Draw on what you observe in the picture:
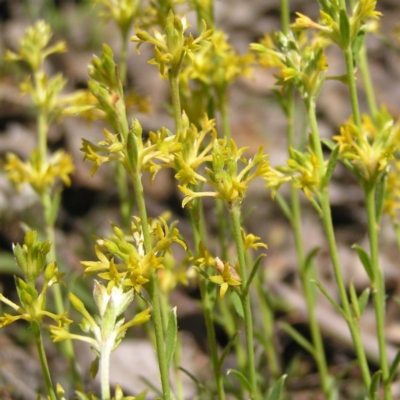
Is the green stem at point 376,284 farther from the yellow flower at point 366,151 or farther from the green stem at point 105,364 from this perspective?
the green stem at point 105,364

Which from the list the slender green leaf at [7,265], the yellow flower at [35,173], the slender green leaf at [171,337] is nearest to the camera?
the slender green leaf at [171,337]

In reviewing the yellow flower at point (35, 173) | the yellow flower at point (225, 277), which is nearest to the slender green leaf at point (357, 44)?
the yellow flower at point (225, 277)

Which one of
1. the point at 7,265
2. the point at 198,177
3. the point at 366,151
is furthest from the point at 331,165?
the point at 7,265

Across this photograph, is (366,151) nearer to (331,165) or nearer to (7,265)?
(331,165)

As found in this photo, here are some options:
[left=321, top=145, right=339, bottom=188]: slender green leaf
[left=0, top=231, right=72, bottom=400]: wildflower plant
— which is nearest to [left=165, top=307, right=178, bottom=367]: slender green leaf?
[left=0, top=231, right=72, bottom=400]: wildflower plant

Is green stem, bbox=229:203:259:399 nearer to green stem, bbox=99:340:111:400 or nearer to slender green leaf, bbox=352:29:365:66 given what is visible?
green stem, bbox=99:340:111:400

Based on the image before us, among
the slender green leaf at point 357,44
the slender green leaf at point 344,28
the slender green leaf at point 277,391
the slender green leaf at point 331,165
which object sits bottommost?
the slender green leaf at point 277,391

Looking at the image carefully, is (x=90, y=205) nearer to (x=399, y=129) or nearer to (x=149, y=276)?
(x=399, y=129)
